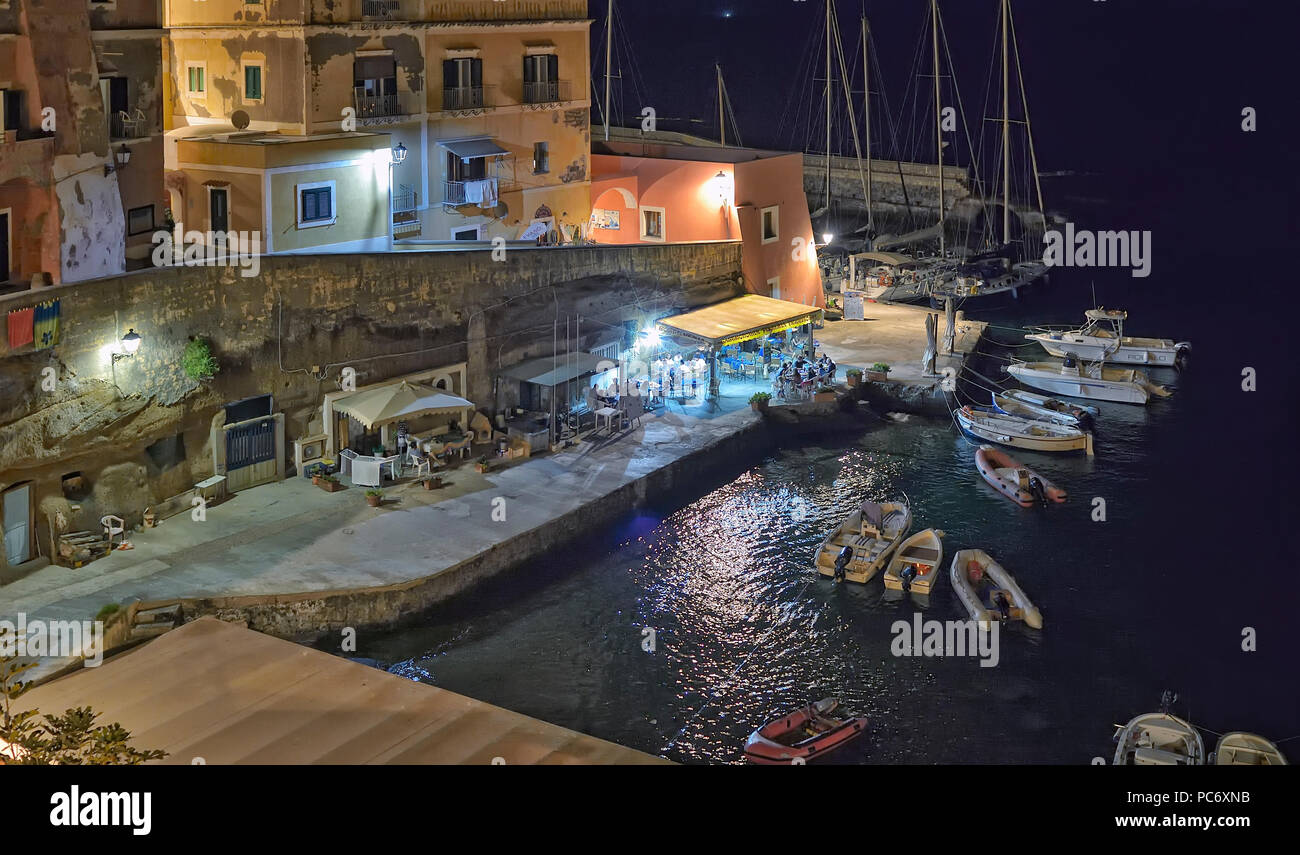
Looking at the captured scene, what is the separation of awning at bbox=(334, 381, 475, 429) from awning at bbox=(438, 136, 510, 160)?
10508 mm

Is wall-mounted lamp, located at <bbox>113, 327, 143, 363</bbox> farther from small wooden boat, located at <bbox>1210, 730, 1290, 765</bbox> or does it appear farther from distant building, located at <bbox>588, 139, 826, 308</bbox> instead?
distant building, located at <bbox>588, 139, 826, 308</bbox>

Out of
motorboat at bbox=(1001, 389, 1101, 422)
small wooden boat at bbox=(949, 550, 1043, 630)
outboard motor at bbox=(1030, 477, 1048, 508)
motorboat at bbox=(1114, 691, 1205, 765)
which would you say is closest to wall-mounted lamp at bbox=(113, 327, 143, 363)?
small wooden boat at bbox=(949, 550, 1043, 630)

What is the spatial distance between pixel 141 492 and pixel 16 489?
3005 millimetres

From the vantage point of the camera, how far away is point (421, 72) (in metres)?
43.1

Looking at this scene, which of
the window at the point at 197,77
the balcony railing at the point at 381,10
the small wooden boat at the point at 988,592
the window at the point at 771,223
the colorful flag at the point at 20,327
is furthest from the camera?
the window at the point at 771,223

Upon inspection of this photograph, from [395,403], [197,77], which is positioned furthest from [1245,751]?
[197,77]

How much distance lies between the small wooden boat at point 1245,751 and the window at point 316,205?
22258 millimetres

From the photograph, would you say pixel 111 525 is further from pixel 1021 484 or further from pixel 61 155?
pixel 1021 484

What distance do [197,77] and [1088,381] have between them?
26389 mm

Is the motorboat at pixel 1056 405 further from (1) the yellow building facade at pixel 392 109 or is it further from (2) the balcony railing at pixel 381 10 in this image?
(2) the balcony railing at pixel 381 10

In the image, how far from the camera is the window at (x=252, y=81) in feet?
134

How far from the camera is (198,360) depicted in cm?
3122

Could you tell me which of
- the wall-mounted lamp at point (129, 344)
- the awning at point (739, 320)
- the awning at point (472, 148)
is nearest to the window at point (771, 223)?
the awning at point (739, 320)

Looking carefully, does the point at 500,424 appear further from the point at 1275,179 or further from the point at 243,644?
the point at 1275,179
